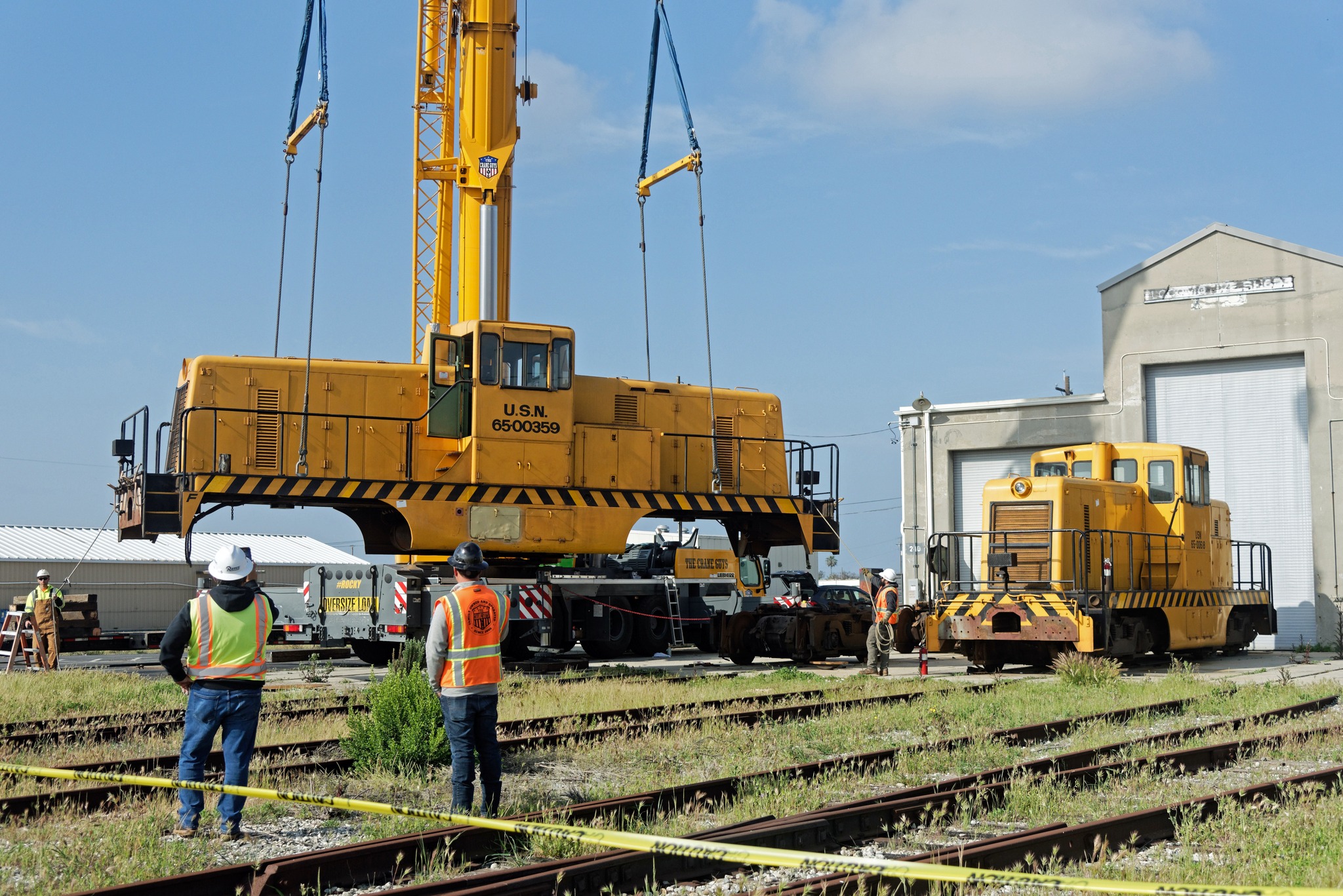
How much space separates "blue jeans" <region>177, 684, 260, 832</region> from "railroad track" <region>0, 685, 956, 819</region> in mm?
976

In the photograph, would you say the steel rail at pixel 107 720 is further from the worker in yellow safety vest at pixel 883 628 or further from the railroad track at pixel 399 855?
the worker in yellow safety vest at pixel 883 628

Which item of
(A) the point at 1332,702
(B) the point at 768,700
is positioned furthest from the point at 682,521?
(A) the point at 1332,702

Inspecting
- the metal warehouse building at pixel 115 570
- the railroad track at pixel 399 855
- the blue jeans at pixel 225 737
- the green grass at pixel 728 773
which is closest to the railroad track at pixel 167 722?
the green grass at pixel 728 773

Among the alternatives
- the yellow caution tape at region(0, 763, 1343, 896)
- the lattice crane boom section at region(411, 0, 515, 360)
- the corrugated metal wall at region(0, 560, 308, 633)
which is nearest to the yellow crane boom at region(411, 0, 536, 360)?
the lattice crane boom section at region(411, 0, 515, 360)

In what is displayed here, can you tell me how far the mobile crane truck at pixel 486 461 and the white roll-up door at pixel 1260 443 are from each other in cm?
1085

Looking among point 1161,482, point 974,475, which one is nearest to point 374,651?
point 1161,482

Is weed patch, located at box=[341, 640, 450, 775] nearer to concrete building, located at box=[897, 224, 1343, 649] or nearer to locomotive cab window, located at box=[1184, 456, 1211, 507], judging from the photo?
locomotive cab window, located at box=[1184, 456, 1211, 507]

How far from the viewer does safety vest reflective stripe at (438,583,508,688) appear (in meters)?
6.91

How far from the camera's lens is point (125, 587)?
113 feet

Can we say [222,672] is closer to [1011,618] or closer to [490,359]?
[490,359]

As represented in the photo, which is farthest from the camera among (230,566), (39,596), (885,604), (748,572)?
(748,572)

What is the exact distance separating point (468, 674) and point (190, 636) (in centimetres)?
148

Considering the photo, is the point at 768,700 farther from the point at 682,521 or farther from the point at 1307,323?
the point at 1307,323

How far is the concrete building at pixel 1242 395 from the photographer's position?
81.5 feet
